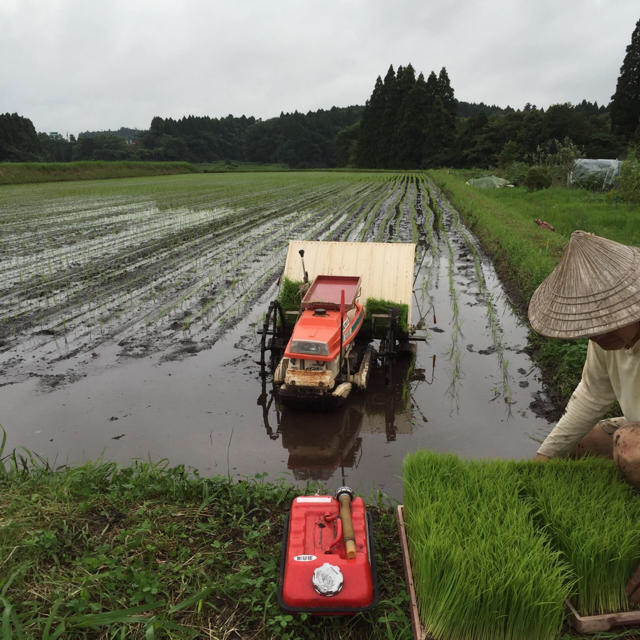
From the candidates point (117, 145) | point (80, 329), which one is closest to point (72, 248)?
point (80, 329)

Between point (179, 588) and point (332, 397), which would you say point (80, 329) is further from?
point (179, 588)

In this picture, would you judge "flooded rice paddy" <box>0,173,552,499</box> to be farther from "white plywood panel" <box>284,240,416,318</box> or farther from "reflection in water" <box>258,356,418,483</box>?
"white plywood panel" <box>284,240,416,318</box>

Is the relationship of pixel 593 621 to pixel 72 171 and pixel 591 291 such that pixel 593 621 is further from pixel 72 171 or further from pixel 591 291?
pixel 72 171

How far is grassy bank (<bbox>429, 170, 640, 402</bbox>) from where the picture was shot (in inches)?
237

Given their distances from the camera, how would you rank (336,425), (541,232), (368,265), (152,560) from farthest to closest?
1. (541,232)
2. (368,265)
3. (336,425)
4. (152,560)

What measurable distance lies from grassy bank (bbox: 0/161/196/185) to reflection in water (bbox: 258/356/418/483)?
40764mm

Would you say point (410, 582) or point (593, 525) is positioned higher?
point (593, 525)

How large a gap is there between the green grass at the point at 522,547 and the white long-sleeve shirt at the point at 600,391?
0.25 metres

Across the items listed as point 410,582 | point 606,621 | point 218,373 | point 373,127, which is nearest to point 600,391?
point 606,621

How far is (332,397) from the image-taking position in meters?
5.03

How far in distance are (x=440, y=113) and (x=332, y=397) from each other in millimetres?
62981

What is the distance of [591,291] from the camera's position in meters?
2.17

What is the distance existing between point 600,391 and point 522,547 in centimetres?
96

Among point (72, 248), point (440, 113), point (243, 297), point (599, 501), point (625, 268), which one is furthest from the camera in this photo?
point (440, 113)
